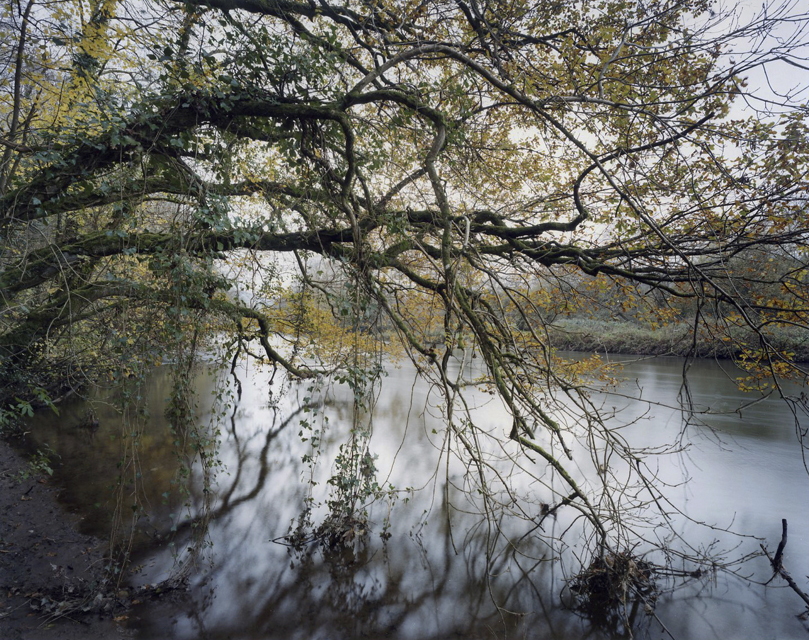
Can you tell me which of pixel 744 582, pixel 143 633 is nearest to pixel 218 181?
pixel 143 633

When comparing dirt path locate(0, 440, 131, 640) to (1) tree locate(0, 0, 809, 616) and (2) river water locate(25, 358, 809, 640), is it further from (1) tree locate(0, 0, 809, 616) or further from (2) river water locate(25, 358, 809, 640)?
(1) tree locate(0, 0, 809, 616)

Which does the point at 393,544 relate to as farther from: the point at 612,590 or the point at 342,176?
the point at 342,176

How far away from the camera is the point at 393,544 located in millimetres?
5305

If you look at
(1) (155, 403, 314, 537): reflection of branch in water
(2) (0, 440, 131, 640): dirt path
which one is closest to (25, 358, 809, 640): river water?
(1) (155, 403, 314, 537): reflection of branch in water

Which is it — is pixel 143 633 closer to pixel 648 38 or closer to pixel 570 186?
pixel 570 186

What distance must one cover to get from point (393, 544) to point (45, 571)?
127 inches

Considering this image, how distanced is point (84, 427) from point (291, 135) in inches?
310

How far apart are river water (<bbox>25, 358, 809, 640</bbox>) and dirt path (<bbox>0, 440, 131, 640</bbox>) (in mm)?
284

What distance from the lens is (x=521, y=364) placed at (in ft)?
9.01

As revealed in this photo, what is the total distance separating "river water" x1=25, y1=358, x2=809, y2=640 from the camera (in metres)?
3.94

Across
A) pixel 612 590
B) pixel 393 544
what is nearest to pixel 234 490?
pixel 393 544

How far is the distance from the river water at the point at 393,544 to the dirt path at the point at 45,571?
0.28 m

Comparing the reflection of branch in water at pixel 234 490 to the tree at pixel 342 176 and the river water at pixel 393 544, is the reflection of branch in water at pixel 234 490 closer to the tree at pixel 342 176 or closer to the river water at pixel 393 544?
the river water at pixel 393 544

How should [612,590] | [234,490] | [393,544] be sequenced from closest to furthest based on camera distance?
[612,590] → [393,544] → [234,490]
